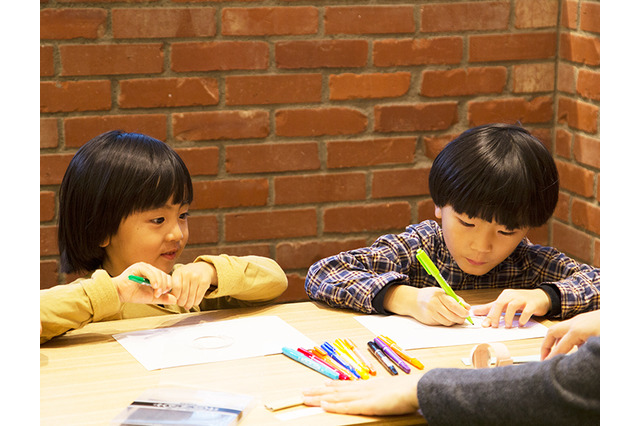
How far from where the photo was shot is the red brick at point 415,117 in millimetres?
2350

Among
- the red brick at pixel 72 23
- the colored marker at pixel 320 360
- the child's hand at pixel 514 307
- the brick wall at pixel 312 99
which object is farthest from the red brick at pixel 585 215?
the red brick at pixel 72 23

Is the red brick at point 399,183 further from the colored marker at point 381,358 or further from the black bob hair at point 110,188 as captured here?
the colored marker at point 381,358

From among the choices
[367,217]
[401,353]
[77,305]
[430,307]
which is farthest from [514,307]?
[367,217]

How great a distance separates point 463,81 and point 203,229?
34.0 inches

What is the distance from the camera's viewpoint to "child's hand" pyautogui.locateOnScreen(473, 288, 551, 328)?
146 centimetres

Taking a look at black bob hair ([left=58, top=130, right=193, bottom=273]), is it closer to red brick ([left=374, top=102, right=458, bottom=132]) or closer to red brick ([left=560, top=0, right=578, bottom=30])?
red brick ([left=374, top=102, right=458, bottom=132])

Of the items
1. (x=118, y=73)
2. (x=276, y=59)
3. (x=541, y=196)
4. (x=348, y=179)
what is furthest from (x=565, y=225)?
(x=118, y=73)

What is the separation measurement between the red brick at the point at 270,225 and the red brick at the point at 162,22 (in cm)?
51

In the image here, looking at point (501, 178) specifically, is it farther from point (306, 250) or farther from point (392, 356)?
point (306, 250)

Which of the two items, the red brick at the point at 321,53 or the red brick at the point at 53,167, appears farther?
the red brick at the point at 321,53

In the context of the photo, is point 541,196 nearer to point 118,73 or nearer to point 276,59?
point 276,59

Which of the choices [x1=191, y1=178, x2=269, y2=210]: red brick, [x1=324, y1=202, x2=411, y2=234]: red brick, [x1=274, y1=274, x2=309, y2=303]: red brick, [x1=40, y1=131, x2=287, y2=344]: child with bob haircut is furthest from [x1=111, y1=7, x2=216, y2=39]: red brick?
[x1=274, y1=274, x2=309, y2=303]: red brick

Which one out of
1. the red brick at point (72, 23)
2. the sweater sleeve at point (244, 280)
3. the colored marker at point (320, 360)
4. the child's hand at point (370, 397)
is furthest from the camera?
the red brick at point (72, 23)

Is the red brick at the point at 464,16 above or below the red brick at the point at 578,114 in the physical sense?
above
